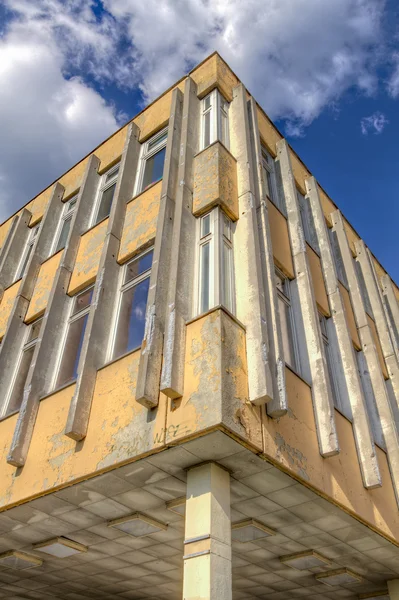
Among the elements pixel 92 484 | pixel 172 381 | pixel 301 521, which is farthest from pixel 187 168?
pixel 301 521

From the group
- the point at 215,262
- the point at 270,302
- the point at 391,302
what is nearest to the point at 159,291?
the point at 215,262

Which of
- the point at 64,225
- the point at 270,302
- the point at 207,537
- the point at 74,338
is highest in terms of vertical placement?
the point at 64,225

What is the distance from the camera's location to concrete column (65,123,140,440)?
25.4 ft

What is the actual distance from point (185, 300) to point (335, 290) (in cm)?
468

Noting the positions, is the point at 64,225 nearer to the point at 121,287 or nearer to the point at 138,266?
the point at 138,266

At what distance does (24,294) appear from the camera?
471 inches

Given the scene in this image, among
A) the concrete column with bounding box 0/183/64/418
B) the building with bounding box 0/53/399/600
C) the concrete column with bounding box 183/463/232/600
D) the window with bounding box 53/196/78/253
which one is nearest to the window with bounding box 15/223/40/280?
the concrete column with bounding box 0/183/64/418

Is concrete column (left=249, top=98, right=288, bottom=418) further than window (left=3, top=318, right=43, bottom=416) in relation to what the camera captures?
No

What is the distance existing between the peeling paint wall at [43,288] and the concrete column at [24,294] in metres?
0.16

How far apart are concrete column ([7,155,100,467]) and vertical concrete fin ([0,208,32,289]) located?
3.24 metres

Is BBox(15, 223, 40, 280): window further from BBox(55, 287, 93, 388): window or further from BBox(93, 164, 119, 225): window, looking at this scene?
BBox(55, 287, 93, 388): window

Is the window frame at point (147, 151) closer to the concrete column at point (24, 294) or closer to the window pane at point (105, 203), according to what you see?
the window pane at point (105, 203)

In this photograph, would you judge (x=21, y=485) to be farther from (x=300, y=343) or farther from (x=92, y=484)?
(x=300, y=343)

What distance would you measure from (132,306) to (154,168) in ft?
12.7
